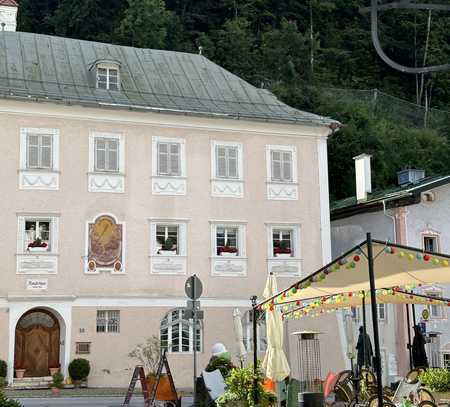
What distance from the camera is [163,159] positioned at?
87.6 feet

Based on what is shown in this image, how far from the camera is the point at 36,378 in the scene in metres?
24.2

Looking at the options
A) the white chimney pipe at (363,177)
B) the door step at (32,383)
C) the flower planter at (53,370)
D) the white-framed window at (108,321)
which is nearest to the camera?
the door step at (32,383)

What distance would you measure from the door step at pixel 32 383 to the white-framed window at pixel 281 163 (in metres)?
9.65

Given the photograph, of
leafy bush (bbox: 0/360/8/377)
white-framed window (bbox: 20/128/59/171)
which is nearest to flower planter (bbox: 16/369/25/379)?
leafy bush (bbox: 0/360/8/377)

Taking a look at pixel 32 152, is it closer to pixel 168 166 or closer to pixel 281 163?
pixel 168 166

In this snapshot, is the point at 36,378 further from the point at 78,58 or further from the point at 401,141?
the point at 401,141

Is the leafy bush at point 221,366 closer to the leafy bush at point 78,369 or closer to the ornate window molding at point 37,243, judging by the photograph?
the leafy bush at point 78,369

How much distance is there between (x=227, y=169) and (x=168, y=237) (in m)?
3.10

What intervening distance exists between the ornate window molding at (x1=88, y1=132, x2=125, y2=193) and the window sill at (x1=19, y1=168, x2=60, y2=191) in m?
1.08

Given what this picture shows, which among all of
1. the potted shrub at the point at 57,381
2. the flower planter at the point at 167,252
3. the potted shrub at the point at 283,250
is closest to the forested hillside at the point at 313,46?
the potted shrub at the point at 283,250

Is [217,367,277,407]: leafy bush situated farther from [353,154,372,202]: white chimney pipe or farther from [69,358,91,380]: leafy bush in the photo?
[353,154,372,202]: white chimney pipe

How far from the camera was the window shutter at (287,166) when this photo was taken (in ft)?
91.7

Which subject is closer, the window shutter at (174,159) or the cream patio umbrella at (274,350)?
the cream patio umbrella at (274,350)

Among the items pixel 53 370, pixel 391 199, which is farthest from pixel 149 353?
pixel 391 199
